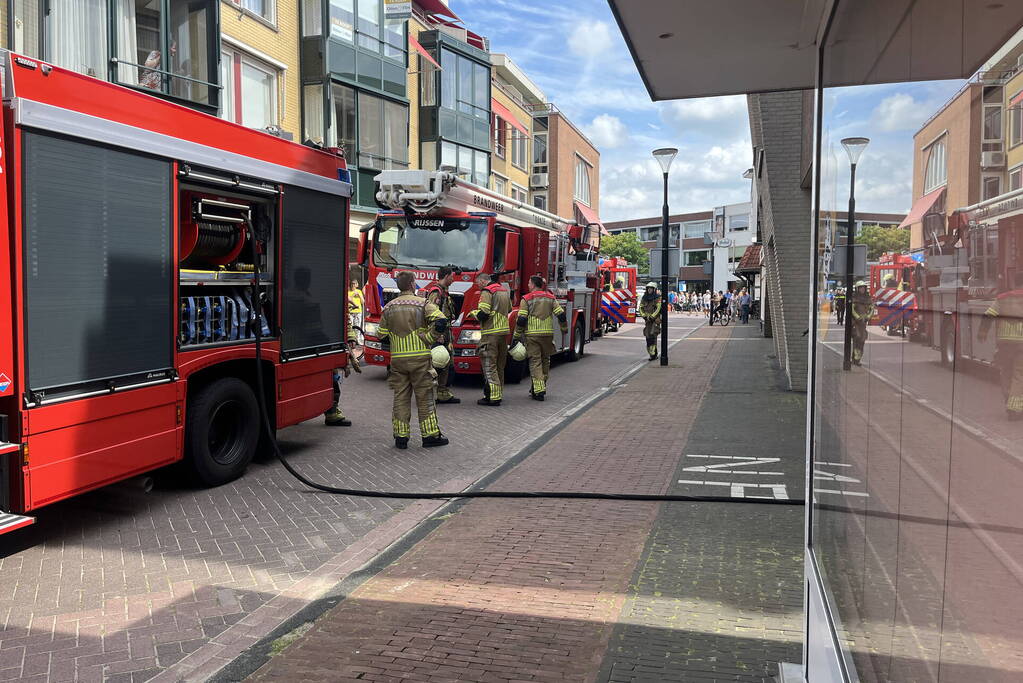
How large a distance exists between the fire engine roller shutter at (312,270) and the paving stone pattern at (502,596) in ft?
7.83

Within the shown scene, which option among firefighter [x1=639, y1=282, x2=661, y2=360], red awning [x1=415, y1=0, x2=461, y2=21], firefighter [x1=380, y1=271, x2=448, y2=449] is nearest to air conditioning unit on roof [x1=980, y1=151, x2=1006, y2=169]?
firefighter [x1=380, y1=271, x2=448, y2=449]

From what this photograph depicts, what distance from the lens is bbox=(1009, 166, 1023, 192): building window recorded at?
3.21 ft

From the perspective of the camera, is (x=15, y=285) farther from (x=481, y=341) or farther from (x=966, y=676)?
(x=481, y=341)

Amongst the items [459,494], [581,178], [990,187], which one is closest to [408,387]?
[459,494]

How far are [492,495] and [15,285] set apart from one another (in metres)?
3.60

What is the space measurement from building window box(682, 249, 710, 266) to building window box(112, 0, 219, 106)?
83146 mm

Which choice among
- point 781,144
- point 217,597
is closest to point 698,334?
point 781,144

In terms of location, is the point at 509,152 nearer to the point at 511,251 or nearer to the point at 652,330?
the point at 652,330

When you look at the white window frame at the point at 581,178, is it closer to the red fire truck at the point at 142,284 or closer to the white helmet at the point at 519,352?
the white helmet at the point at 519,352

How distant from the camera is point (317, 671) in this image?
142 inches

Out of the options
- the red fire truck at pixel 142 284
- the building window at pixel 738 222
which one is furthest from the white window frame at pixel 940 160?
the building window at pixel 738 222

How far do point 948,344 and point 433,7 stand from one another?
35879 millimetres

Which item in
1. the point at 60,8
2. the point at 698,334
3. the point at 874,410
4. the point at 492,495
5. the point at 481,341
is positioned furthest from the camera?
the point at 698,334

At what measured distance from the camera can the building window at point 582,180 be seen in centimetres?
5872
